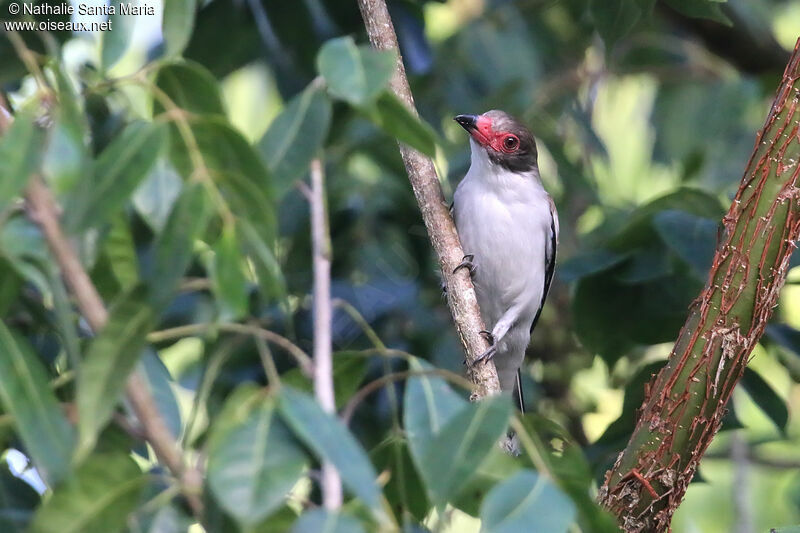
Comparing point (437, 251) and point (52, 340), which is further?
point (437, 251)

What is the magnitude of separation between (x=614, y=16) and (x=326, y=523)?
2586 millimetres

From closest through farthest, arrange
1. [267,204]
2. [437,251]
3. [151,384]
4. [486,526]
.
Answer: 1. [486,526]
2. [267,204]
3. [151,384]
4. [437,251]

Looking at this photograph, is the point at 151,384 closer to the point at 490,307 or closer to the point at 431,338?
the point at 431,338

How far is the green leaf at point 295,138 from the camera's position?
6.54 feet

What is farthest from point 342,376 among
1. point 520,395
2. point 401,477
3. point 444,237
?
point 520,395

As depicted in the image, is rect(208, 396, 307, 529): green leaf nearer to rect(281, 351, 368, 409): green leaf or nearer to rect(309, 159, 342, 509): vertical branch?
rect(309, 159, 342, 509): vertical branch

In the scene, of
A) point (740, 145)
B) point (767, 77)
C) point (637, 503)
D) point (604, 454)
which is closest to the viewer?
point (637, 503)

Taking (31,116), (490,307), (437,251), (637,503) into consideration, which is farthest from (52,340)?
(490,307)

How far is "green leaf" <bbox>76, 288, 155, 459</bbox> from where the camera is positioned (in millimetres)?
1722

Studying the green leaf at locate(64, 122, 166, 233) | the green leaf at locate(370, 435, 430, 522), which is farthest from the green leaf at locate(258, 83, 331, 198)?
the green leaf at locate(370, 435, 430, 522)

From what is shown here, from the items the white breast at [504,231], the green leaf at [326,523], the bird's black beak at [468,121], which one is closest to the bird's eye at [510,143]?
the white breast at [504,231]

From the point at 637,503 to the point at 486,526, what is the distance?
1.76 m

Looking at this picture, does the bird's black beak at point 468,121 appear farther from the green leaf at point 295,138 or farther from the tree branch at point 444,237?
the green leaf at point 295,138

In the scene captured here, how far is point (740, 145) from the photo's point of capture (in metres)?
7.33
